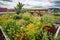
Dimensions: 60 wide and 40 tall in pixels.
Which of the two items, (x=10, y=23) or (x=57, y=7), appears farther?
(x=57, y=7)

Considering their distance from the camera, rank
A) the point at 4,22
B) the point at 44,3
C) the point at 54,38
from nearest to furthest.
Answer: the point at 54,38 < the point at 4,22 < the point at 44,3

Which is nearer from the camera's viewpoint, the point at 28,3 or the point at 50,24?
the point at 50,24

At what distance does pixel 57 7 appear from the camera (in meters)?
11.7

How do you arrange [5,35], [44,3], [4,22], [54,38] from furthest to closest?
[44,3] → [4,22] → [5,35] → [54,38]

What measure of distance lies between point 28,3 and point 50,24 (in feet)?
14.0

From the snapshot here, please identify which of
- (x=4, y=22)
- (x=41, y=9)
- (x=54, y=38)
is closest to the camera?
(x=54, y=38)

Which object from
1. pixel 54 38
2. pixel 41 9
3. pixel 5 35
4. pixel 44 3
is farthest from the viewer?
pixel 44 3

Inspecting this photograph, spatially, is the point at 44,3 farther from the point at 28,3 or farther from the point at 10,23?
the point at 10,23

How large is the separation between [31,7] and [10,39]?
5113 mm

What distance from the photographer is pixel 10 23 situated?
7.01 meters

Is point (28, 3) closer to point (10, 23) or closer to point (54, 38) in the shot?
point (10, 23)

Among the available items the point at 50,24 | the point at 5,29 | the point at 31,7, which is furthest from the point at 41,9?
the point at 5,29

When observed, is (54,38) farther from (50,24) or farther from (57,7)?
(57,7)

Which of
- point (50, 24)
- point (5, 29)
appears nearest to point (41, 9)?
point (50, 24)
